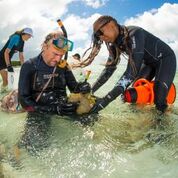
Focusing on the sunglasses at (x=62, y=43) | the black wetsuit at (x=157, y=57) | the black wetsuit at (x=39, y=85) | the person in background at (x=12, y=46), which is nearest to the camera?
the sunglasses at (x=62, y=43)

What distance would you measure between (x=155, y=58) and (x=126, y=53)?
21.5 inches

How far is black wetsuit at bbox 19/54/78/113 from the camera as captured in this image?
4.45 m

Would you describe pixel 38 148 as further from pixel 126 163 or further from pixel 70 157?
pixel 126 163

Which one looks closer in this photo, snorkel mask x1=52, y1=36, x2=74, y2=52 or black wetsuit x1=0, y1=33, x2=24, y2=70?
snorkel mask x1=52, y1=36, x2=74, y2=52

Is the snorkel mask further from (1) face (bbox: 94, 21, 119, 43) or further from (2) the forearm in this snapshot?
(2) the forearm

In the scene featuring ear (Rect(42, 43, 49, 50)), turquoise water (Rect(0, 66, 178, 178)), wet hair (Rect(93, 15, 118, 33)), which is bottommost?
turquoise water (Rect(0, 66, 178, 178))

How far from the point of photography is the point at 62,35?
4.55 meters

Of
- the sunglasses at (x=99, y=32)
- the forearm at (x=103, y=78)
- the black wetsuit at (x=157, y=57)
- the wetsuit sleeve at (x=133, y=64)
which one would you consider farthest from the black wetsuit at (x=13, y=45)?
the wetsuit sleeve at (x=133, y=64)

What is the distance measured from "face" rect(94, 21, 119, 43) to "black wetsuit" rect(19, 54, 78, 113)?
2.15 feet

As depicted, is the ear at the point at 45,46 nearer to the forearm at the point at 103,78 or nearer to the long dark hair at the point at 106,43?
the long dark hair at the point at 106,43

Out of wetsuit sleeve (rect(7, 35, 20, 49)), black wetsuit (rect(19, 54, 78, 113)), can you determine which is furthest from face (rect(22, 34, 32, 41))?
black wetsuit (rect(19, 54, 78, 113))

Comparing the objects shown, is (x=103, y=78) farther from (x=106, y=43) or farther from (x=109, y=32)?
(x=109, y=32)

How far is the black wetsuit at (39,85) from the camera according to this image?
445cm

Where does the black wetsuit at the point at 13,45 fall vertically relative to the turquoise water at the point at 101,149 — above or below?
above
